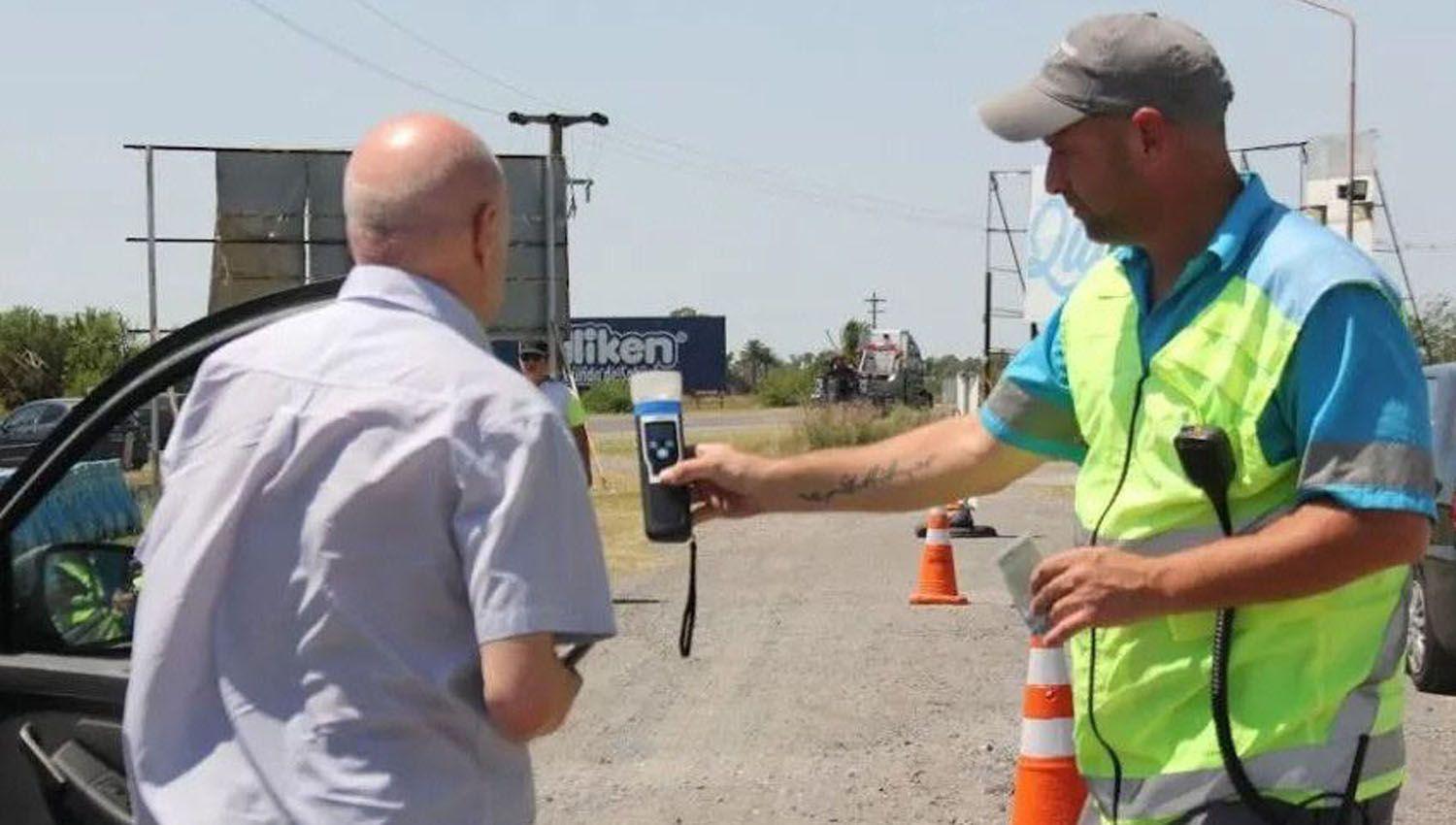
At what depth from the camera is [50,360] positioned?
200 feet

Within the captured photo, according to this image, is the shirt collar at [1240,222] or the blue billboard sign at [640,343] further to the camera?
the blue billboard sign at [640,343]

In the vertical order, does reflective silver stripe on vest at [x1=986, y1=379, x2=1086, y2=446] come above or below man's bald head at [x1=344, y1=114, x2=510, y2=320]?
below

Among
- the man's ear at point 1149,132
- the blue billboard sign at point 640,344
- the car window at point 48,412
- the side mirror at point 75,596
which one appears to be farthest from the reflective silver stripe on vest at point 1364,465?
the blue billboard sign at point 640,344

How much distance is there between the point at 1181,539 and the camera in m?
3.08

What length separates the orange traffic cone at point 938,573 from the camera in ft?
48.2

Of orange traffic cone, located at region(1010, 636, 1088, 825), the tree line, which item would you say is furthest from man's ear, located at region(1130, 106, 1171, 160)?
the tree line

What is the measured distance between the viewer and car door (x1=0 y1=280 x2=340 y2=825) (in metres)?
4.23

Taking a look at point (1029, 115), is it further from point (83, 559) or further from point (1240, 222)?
point (83, 559)

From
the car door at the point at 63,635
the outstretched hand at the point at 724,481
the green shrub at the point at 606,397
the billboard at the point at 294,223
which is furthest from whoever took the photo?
the green shrub at the point at 606,397

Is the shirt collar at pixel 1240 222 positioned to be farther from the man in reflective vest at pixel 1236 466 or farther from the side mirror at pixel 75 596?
the side mirror at pixel 75 596

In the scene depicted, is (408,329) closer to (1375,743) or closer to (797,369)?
(1375,743)

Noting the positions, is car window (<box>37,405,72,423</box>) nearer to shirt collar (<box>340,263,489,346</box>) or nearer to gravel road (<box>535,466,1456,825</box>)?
gravel road (<box>535,466,1456,825</box>)

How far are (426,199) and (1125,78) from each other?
1.07m

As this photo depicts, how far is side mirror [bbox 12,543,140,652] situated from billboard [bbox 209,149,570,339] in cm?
1687
